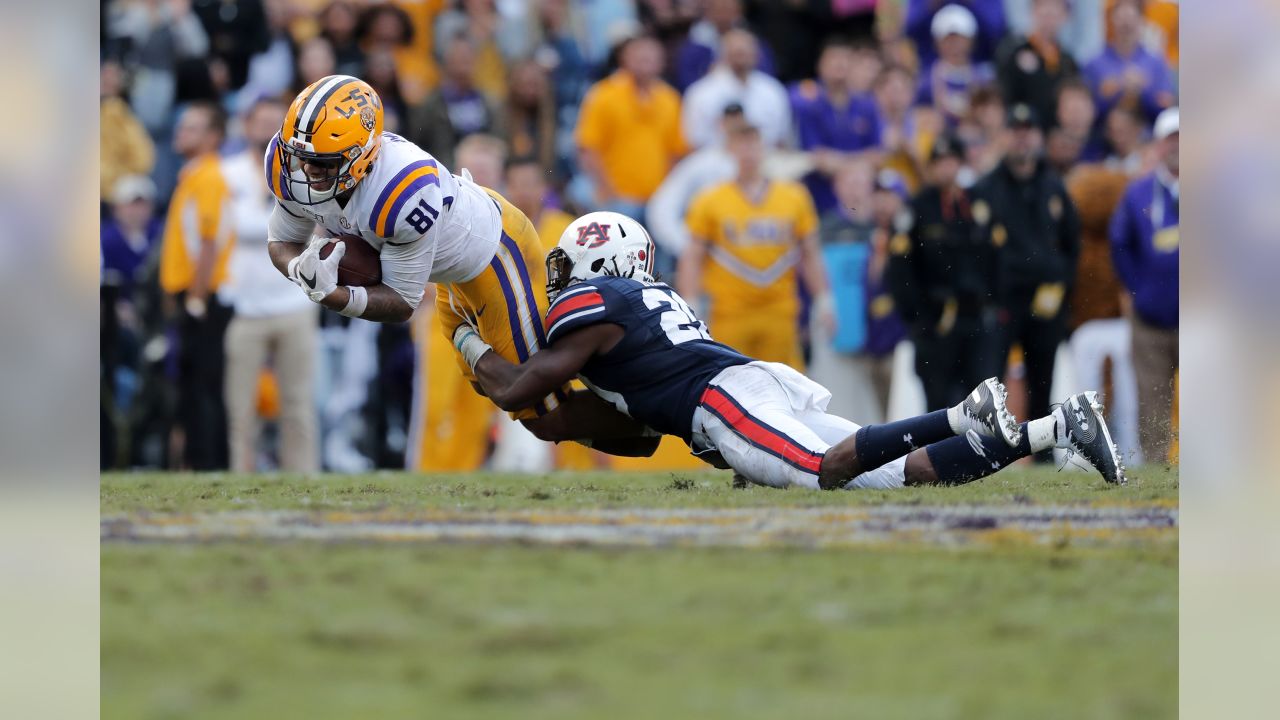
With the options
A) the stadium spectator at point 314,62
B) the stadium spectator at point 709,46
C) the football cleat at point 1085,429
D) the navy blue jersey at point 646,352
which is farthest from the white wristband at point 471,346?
the stadium spectator at point 709,46

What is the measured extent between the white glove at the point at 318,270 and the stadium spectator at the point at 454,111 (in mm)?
3324

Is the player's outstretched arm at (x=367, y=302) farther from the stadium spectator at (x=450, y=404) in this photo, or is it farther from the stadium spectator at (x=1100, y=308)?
the stadium spectator at (x=1100, y=308)

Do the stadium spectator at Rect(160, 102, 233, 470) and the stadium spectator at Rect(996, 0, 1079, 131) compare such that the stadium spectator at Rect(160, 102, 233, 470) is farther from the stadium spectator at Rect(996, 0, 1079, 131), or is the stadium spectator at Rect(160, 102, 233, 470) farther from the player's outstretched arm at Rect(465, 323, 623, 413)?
the stadium spectator at Rect(996, 0, 1079, 131)

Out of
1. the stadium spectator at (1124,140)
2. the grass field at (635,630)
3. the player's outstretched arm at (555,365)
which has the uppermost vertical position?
the stadium spectator at (1124,140)

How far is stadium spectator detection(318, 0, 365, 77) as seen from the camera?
8478 millimetres

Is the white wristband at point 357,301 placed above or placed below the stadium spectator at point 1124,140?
below

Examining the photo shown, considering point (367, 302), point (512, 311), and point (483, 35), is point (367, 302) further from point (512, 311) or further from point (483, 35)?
point (483, 35)

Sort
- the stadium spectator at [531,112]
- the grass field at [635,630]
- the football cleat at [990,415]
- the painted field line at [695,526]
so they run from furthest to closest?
the stadium spectator at [531,112]
the football cleat at [990,415]
the painted field line at [695,526]
the grass field at [635,630]

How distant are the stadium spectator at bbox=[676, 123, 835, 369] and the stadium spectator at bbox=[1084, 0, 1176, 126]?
1837 mm

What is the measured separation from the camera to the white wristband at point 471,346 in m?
5.33

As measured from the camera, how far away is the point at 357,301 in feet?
16.4

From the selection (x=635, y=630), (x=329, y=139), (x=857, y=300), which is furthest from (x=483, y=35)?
(x=635, y=630)
